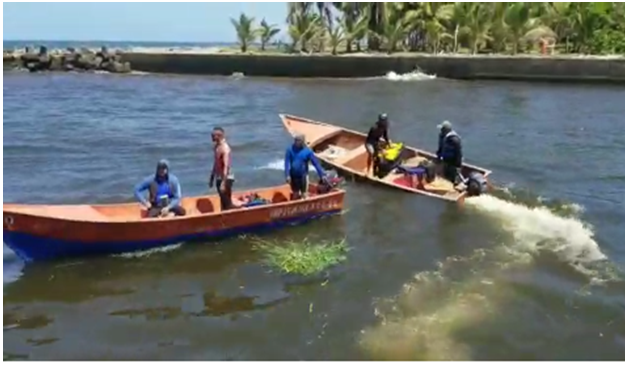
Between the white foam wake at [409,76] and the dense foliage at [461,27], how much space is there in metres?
6.52

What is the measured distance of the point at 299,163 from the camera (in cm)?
1512

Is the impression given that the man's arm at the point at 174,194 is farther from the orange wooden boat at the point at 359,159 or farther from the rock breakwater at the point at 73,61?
the rock breakwater at the point at 73,61

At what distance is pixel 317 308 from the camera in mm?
11156

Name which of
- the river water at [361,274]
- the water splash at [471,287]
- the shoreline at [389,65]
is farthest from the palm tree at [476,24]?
the water splash at [471,287]

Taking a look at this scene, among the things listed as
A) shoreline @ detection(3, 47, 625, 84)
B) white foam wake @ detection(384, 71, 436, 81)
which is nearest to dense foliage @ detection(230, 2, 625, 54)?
shoreline @ detection(3, 47, 625, 84)

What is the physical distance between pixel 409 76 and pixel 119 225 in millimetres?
43370

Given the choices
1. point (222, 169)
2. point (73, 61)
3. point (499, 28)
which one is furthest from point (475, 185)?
point (73, 61)

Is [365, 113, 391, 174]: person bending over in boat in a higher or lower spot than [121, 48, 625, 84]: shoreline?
lower

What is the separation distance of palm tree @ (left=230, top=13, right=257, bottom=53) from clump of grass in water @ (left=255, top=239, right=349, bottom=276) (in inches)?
2028

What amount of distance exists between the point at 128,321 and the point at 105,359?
3.98 feet

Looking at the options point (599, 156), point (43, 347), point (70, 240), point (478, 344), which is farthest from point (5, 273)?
point (599, 156)

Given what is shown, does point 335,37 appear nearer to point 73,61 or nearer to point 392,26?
point 392,26

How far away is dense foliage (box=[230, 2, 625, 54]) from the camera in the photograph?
57.5m

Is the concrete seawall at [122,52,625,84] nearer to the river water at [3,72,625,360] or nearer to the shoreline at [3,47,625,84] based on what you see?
the shoreline at [3,47,625,84]
